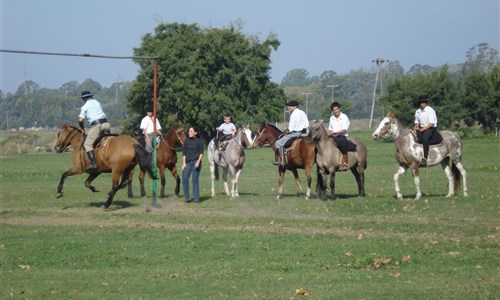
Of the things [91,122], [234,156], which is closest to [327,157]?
[234,156]

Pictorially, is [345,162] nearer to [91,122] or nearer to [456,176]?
[456,176]

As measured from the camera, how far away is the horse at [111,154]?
25.5 m

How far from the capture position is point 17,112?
180875mm

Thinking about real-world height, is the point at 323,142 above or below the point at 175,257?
above

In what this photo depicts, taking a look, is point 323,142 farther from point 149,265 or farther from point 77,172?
point 149,265

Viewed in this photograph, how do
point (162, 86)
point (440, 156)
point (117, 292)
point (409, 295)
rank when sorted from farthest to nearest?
point (162, 86), point (440, 156), point (117, 292), point (409, 295)

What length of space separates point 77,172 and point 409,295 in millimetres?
15277

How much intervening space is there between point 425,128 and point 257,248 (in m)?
9.75

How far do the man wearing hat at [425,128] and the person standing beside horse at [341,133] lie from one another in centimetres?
202

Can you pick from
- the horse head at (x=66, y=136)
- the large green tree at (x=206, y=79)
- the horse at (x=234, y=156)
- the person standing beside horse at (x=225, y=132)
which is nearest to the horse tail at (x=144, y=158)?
the horse head at (x=66, y=136)

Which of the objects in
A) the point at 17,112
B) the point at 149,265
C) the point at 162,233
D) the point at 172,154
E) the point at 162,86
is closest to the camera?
the point at 149,265

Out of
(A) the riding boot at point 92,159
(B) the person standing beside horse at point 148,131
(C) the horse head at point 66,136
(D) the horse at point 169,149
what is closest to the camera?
(A) the riding boot at point 92,159

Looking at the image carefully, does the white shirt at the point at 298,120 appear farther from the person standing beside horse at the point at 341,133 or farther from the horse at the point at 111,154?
the horse at the point at 111,154

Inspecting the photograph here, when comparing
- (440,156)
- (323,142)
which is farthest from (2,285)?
(440,156)
